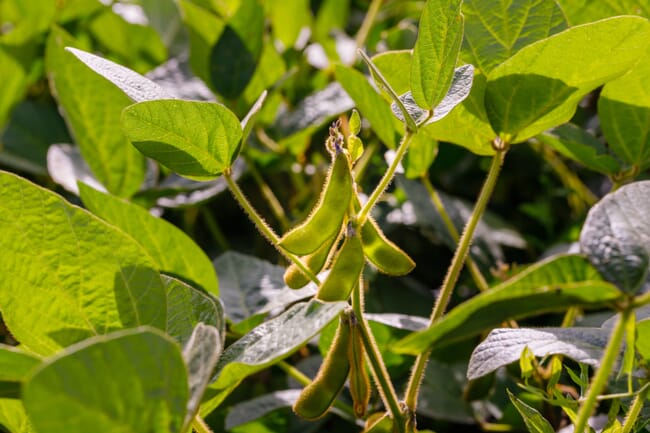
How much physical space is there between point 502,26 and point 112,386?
1.67ft

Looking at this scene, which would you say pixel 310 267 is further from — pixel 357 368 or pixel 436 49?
pixel 436 49

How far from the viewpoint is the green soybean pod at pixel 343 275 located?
0.60 m

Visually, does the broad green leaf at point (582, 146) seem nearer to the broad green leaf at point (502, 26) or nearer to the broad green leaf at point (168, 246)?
the broad green leaf at point (502, 26)

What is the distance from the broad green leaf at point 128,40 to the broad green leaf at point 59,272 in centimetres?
96

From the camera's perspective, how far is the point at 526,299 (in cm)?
47

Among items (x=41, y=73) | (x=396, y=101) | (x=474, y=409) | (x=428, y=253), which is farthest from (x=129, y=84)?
(x=41, y=73)

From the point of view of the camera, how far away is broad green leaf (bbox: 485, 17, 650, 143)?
2.10ft

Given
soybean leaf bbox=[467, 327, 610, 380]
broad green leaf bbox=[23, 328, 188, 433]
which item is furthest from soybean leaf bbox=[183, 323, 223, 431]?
soybean leaf bbox=[467, 327, 610, 380]

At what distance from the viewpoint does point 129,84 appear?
66 centimetres

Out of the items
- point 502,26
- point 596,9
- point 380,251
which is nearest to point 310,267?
point 380,251

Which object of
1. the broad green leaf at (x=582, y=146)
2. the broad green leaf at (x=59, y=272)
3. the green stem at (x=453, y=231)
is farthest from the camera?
the green stem at (x=453, y=231)

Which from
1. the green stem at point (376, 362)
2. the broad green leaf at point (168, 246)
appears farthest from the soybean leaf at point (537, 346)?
the broad green leaf at point (168, 246)

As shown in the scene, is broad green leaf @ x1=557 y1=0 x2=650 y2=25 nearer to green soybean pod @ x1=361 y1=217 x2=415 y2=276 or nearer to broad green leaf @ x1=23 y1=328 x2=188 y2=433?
green soybean pod @ x1=361 y1=217 x2=415 y2=276

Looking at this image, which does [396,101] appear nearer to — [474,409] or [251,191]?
[474,409]
